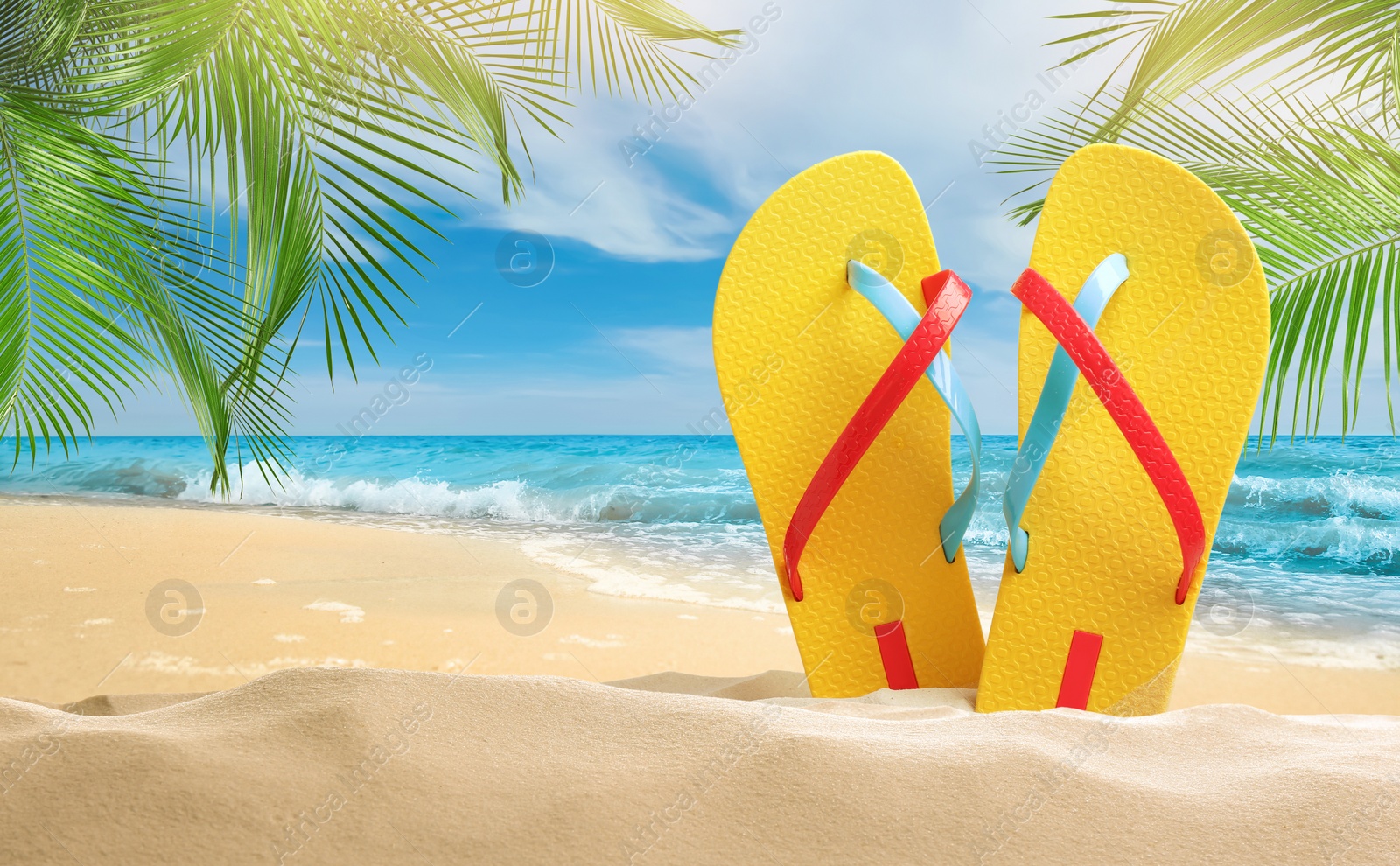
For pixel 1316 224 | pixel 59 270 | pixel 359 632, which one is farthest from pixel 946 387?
pixel 359 632

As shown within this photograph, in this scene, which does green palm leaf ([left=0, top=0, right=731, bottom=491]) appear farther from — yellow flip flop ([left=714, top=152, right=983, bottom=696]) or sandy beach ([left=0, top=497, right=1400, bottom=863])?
sandy beach ([left=0, top=497, right=1400, bottom=863])

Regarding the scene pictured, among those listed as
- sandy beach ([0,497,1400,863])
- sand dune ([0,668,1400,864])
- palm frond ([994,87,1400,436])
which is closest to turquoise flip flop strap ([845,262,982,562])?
sandy beach ([0,497,1400,863])

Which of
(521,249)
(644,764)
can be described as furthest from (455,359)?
(644,764)

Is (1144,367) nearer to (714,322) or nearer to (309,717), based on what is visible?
(714,322)

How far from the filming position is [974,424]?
96cm

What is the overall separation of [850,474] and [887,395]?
0.20 meters

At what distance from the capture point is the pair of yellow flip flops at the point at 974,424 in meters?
0.99

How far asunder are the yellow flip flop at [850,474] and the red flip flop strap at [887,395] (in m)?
0.07

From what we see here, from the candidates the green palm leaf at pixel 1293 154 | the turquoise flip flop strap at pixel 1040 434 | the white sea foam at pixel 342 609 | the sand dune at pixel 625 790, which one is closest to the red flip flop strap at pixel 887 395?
the turquoise flip flop strap at pixel 1040 434

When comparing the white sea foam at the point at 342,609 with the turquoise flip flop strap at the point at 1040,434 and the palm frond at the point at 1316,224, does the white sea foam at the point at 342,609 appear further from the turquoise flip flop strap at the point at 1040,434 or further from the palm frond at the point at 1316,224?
the palm frond at the point at 1316,224

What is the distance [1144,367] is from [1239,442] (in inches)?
6.3

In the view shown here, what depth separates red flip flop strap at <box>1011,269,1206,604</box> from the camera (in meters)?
0.90

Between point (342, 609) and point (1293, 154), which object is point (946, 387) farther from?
point (342, 609)

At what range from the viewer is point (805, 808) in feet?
1.04
